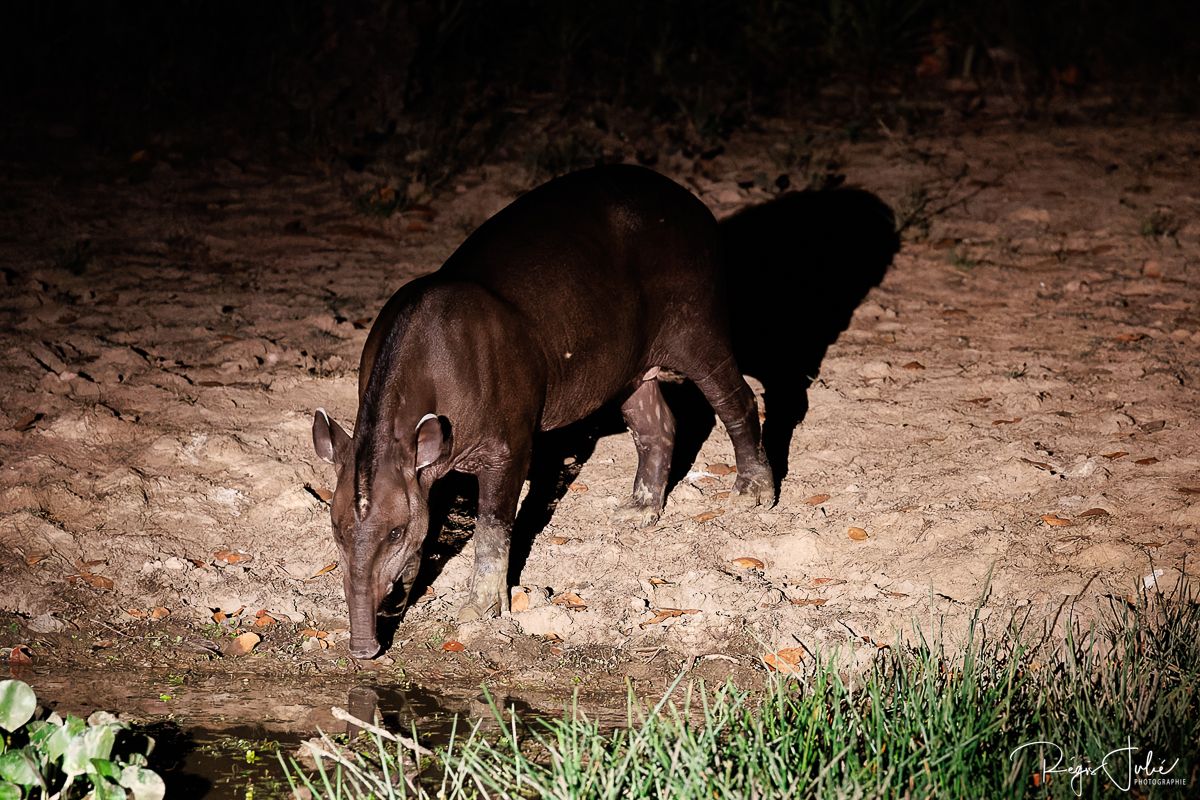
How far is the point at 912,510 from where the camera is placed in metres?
5.80

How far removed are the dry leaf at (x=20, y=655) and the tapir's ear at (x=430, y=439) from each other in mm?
1790

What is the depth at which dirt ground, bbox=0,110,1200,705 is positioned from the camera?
521 cm

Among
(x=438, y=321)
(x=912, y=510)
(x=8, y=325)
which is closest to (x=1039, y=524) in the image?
(x=912, y=510)

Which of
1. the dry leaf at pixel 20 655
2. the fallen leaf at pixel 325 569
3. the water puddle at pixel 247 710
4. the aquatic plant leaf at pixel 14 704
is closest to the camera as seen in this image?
the aquatic plant leaf at pixel 14 704

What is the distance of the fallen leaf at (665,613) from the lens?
17.3 feet

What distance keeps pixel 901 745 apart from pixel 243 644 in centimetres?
272

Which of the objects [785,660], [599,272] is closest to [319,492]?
[599,272]

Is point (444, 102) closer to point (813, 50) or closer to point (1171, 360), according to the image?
point (813, 50)

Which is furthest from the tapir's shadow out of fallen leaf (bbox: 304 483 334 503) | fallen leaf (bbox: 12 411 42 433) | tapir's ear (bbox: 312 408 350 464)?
fallen leaf (bbox: 12 411 42 433)

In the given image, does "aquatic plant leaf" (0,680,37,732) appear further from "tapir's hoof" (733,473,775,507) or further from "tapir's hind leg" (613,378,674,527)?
"tapir's hoof" (733,473,775,507)

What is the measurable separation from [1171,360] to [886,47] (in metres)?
6.57

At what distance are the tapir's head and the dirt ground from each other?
0.49m

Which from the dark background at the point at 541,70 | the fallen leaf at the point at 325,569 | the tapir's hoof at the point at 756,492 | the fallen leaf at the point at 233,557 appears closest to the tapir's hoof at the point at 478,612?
the fallen leaf at the point at 325,569

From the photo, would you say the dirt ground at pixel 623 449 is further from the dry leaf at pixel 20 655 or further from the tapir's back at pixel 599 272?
the tapir's back at pixel 599 272
